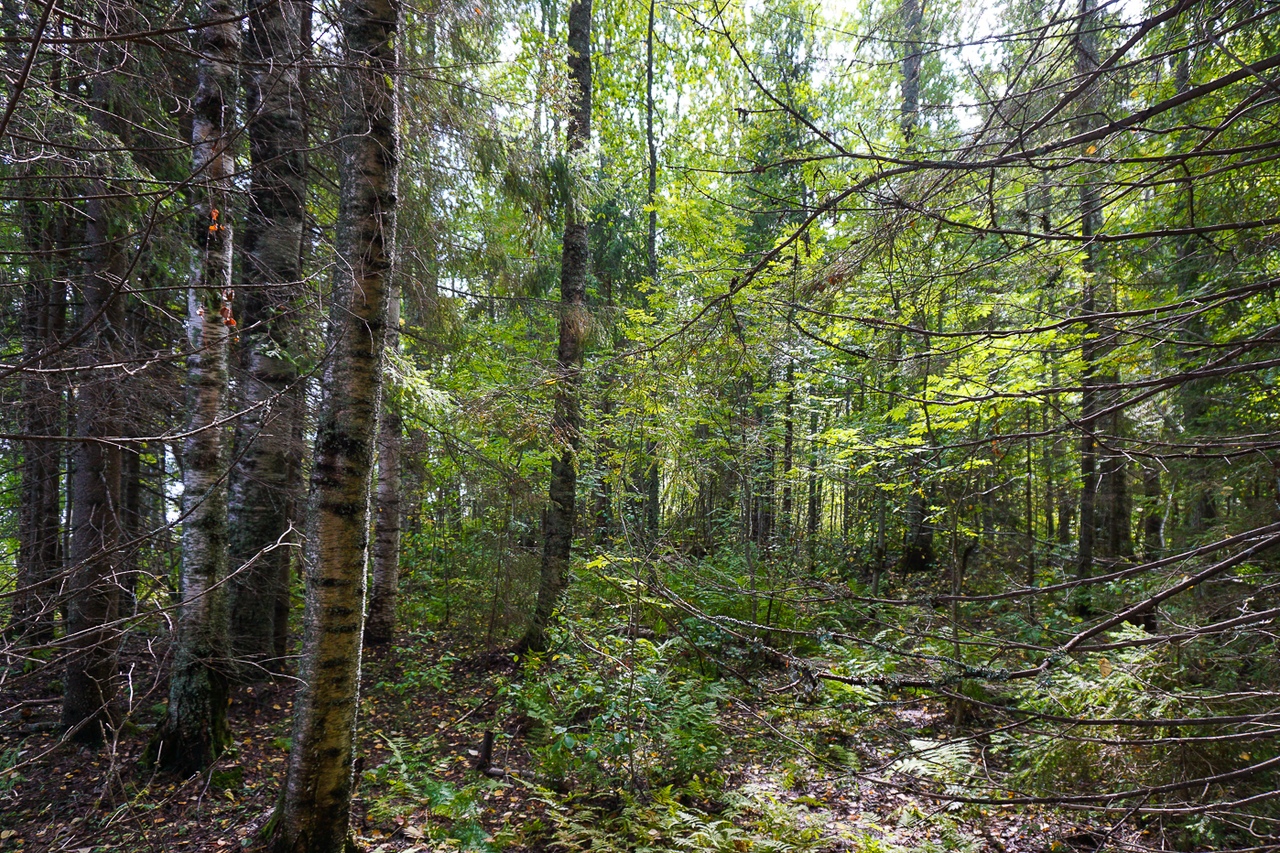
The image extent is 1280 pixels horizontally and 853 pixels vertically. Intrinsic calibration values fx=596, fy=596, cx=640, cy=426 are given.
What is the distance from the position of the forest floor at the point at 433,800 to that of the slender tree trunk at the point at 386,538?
6.44ft

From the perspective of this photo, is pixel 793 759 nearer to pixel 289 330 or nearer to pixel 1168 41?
pixel 1168 41

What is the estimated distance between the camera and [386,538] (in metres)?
8.40

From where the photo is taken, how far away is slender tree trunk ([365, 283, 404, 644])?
8.23 metres

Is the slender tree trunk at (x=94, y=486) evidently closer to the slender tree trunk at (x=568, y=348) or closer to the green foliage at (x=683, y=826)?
the green foliage at (x=683, y=826)

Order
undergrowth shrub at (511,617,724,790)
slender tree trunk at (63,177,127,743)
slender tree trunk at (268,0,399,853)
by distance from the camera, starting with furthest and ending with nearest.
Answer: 1. undergrowth shrub at (511,617,724,790)
2. slender tree trunk at (63,177,127,743)
3. slender tree trunk at (268,0,399,853)

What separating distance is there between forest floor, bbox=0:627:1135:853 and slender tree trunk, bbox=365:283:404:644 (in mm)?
1962

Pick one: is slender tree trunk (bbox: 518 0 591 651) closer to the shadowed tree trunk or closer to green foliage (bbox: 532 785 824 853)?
green foliage (bbox: 532 785 824 853)

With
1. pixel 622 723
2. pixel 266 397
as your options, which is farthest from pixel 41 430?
pixel 622 723

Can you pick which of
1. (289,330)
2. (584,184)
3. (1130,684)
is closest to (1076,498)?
(1130,684)

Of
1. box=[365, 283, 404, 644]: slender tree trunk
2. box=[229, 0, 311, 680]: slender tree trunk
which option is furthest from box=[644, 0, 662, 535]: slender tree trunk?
box=[229, 0, 311, 680]: slender tree trunk

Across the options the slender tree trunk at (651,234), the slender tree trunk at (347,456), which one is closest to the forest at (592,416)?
the slender tree trunk at (347,456)

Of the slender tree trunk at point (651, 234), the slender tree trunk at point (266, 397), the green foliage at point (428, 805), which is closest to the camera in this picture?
the green foliage at point (428, 805)

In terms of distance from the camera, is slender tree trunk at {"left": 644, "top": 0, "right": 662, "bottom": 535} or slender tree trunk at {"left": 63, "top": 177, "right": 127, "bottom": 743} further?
slender tree trunk at {"left": 644, "top": 0, "right": 662, "bottom": 535}

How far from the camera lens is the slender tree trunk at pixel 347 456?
3275 millimetres
